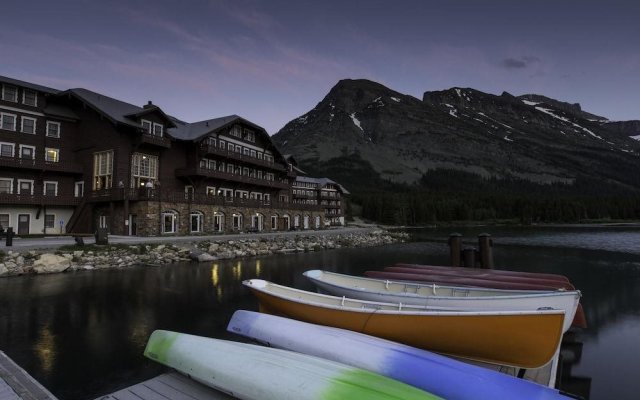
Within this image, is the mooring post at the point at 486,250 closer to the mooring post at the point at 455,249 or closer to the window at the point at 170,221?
the mooring post at the point at 455,249

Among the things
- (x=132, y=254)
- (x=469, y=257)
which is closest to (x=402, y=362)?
(x=469, y=257)

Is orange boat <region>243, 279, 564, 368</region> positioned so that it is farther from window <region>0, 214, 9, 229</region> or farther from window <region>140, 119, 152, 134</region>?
window <region>0, 214, 9, 229</region>

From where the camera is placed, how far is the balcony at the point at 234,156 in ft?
145

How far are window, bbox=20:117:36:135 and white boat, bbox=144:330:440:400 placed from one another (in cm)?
3948

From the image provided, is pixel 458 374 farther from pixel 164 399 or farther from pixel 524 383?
pixel 164 399

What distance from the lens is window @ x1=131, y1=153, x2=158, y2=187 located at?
38.1m

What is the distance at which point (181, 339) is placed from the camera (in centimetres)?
679

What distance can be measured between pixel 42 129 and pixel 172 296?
31.2m

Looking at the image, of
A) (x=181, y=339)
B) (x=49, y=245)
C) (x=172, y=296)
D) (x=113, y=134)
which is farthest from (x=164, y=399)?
(x=113, y=134)

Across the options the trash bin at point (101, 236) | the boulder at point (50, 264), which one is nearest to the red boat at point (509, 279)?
the boulder at point (50, 264)

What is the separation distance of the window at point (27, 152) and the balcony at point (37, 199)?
13.4 ft

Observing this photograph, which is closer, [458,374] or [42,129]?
[458,374]

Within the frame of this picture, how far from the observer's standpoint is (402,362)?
6070 millimetres

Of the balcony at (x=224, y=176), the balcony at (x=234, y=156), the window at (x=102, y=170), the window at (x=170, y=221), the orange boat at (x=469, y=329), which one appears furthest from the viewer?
the balcony at (x=234, y=156)
